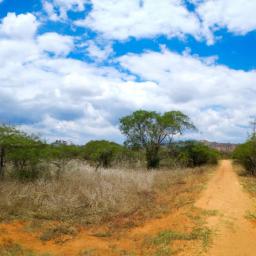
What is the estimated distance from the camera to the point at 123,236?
394 inches

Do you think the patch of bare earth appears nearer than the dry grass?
Yes

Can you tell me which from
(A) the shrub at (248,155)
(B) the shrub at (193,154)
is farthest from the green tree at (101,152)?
(B) the shrub at (193,154)

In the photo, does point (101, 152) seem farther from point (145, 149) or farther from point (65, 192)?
point (65, 192)

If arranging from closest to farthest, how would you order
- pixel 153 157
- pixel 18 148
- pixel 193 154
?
pixel 18 148, pixel 153 157, pixel 193 154

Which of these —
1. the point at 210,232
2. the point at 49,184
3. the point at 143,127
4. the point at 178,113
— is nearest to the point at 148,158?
the point at 143,127

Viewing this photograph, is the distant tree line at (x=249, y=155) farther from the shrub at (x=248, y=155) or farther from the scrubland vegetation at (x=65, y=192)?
the scrubland vegetation at (x=65, y=192)

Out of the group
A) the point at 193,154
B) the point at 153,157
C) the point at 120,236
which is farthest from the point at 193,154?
the point at 120,236

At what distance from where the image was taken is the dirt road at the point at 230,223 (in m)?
8.73

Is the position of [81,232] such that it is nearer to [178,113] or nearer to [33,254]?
[33,254]

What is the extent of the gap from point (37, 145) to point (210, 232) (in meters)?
8.23

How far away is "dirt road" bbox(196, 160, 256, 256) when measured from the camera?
28.6 feet

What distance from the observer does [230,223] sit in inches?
443

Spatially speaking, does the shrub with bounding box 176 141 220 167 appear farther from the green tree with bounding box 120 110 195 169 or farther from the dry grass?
the dry grass

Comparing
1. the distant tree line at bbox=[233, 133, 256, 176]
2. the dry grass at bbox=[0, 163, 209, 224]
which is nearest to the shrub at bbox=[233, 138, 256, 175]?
the distant tree line at bbox=[233, 133, 256, 176]
